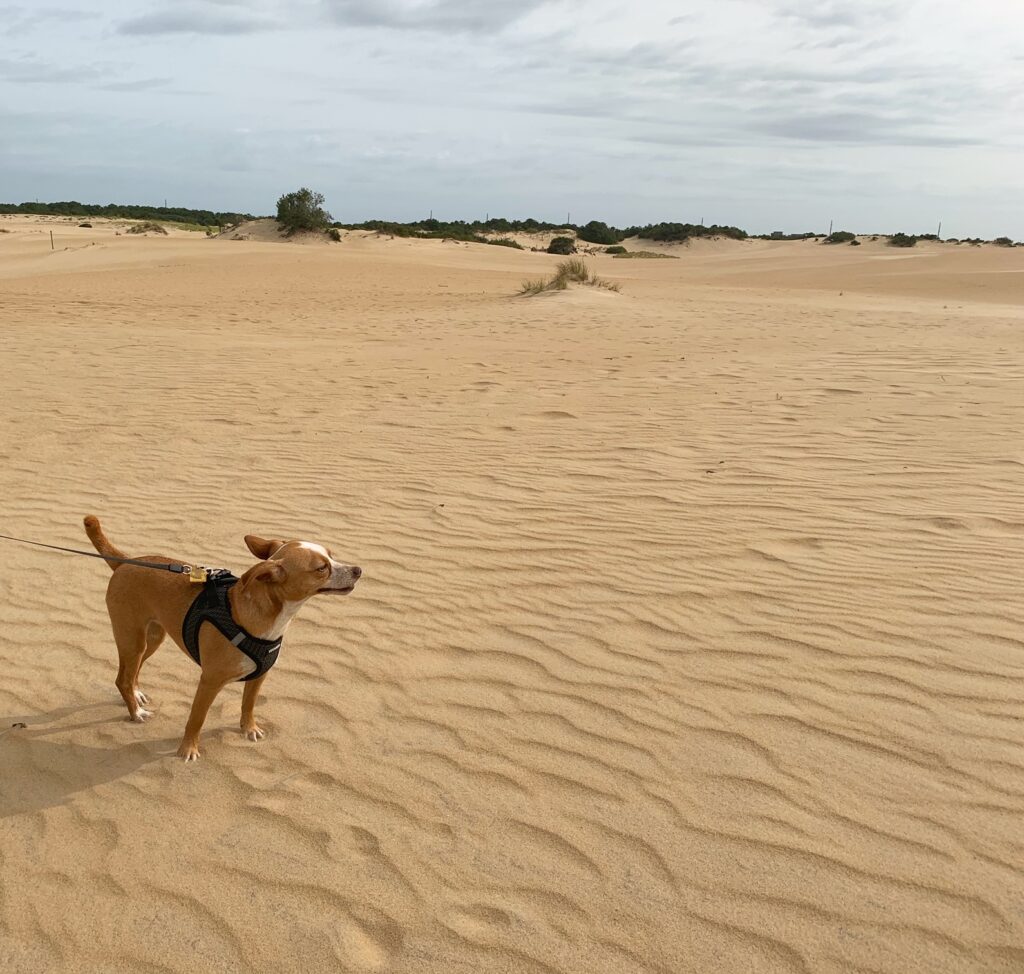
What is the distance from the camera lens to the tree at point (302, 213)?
46.6 metres

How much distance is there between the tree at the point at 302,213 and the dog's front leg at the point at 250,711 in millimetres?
46011

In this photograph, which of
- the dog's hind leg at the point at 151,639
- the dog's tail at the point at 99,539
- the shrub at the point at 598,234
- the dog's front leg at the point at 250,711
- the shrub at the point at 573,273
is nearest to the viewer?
the dog's tail at the point at 99,539

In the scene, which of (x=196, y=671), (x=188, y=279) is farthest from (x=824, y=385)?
(x=188, y=279)

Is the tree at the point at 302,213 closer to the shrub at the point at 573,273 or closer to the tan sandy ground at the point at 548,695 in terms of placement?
the shrub at the point at 573,273

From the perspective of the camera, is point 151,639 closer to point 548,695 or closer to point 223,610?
point 223,610

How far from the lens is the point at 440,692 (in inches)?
163

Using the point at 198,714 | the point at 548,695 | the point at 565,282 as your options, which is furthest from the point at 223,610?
the point at 565,282

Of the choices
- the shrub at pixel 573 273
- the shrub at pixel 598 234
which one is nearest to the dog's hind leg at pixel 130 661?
the shrub at pixel 573 273

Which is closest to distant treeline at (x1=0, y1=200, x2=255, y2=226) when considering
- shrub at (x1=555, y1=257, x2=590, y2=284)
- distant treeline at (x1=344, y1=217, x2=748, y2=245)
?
distant treeline at (x1=344, y1=217, x2=748, y2=245)

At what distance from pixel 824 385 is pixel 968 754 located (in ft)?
23.7

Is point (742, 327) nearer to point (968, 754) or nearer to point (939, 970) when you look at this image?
point (968, 754)

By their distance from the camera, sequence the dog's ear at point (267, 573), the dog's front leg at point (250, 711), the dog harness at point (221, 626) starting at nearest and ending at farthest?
the dog's ear at point (267, 573)
the dog harness at point (221, 626)
the dog's front leg at point (250, 711)

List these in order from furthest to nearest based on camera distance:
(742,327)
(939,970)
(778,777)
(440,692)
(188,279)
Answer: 1. (188,279)
2. (742,327)
3. (440,692)
4. (778,777)
5. (939,970)

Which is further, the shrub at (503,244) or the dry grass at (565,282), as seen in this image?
the shrub at (503,244)
